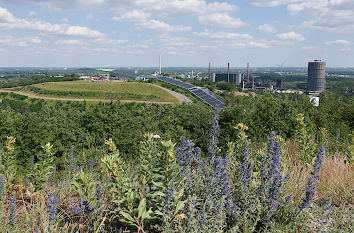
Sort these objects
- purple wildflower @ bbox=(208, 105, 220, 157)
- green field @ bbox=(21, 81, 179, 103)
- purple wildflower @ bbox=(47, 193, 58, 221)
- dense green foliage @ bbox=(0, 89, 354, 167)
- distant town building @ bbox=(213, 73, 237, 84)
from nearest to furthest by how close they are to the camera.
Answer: purple wildflower @ bbox=(47, 193, 58, 221) < purple wildflower @ bbox=(208, 105, 220, 157) < dense green foliage @ bbox=(0, 89, 354, 167) < green field @ bbox=(21, 81, 179, 103) < distant town building @ bbox=(213, 73, 237, 84)

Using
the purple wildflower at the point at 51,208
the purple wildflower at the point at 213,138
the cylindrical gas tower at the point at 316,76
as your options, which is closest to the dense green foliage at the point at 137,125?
the purple wildflower at the point at 213,138

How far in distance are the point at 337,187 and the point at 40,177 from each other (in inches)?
219

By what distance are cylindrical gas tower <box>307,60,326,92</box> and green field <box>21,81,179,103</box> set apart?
110 meters

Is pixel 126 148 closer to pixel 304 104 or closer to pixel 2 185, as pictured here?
pixel 304 104

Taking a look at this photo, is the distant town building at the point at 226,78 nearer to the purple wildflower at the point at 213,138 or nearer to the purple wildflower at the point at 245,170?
the purple wildflower at the point at 213,138

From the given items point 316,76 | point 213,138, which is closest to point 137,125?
point 213,138

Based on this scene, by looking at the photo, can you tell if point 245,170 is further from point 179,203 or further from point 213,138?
point 179,203

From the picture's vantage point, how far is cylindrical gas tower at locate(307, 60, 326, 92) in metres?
162

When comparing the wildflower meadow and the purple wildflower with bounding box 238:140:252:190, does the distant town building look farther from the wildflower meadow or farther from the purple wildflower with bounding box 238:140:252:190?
the wildflower meadow

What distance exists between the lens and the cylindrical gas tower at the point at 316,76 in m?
162

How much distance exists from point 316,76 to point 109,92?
127m

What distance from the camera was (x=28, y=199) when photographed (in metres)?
4.96

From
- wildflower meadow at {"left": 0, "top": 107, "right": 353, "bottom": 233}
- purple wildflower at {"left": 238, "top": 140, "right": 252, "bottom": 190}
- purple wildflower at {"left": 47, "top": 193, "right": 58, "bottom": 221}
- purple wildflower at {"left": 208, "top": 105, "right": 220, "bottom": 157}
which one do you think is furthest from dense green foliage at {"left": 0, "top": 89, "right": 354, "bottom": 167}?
purple wildflower at {"left": 47, "top": 193, "right": 58, "bottom": 221}

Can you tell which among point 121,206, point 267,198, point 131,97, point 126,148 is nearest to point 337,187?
point 267,198
